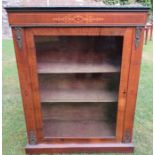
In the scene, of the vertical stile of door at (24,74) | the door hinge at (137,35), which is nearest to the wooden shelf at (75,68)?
the vertical stile of door at (24,74)

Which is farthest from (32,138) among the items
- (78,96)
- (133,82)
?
(133,82)

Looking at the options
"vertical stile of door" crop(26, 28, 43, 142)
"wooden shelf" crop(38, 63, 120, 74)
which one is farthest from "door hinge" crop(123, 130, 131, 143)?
"vertical stile of door" crop(26, 28, 43, 142)

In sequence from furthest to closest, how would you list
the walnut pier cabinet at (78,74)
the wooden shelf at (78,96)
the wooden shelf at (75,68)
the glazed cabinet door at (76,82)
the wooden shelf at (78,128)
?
the wooden shelf at (78,128), the wooden shelf at (78,96), the wooden shelf at (75,68), the glazed cabinet door at (76,82), the walnut pier cabinet at (78,74)

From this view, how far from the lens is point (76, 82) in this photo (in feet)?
5.65

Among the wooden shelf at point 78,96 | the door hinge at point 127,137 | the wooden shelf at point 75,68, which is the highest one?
the wooden shelf at point 75,68

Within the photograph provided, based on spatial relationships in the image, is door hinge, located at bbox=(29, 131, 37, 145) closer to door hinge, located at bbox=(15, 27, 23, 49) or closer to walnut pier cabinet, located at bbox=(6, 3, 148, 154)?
walnut pier cabinet, located at bbox=(6, 3, 148, 154)

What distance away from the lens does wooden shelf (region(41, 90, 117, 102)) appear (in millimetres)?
1686

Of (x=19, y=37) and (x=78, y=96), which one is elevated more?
(x=19, y=37)

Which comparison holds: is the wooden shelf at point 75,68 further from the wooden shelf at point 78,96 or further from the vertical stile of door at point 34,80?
the wooden shelf at point 78,96

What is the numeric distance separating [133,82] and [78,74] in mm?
382

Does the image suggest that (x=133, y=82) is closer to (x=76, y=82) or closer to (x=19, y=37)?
(x=76, y=82)

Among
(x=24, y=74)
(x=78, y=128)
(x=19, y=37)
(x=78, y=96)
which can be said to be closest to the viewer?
(x=19, y=37)

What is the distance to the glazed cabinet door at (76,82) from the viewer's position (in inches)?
55.9

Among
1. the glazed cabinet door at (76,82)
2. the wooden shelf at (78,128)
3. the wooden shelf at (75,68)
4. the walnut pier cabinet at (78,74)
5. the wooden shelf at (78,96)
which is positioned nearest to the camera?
the walnut pier cabinet at (78,74)
